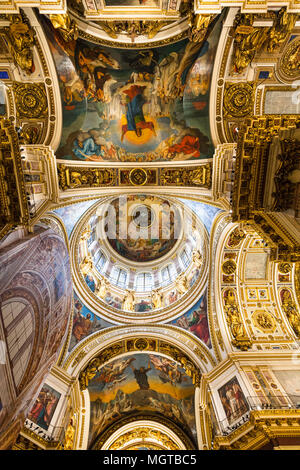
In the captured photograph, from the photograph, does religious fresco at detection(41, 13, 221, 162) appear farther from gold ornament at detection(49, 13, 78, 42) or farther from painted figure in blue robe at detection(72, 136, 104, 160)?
gold ornament at detection(49, 13, 78, 42)

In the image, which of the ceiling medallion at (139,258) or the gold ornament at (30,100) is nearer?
the gold ornament at (30,100)

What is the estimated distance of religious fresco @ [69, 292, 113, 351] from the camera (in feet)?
44.9

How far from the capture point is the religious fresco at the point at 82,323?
1369 cm

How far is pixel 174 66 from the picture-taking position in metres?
9.59

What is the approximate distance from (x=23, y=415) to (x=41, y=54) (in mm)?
11281

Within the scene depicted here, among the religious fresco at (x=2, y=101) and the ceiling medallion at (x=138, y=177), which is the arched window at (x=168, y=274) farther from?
the religious fresco at (x=2, y=101)

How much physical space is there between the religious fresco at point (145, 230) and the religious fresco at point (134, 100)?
6561mm

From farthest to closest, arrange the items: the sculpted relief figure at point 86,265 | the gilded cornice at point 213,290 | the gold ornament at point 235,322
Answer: the sculpted relief figure at point 86,265 → the gilded cornice at point 213,290 → the gold ornament at point 235,322

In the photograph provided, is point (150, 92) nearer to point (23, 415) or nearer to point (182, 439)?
point (23, 415)

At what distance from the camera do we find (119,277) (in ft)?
61.7

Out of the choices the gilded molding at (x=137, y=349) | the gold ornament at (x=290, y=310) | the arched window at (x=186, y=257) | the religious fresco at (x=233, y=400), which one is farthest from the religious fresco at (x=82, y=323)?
the gold ornament at (x=290, y=310)

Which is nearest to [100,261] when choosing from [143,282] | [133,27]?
[143,282]

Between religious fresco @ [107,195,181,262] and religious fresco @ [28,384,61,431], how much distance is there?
10.7m

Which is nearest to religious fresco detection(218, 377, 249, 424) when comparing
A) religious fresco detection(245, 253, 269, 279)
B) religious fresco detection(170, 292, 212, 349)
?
religious fresco detection(170, 292, 212, 349)
